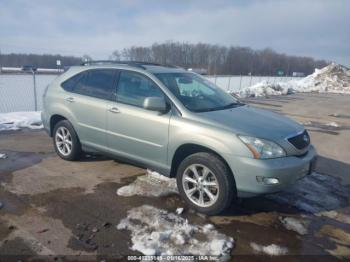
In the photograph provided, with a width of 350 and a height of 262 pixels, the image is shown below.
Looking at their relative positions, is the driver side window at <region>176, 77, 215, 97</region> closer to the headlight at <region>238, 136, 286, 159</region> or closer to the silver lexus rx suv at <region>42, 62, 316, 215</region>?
the silver lexus rx suv at <region>42, 62, 316, 215</region>

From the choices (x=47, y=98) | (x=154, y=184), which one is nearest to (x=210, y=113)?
(x=154, y=184)

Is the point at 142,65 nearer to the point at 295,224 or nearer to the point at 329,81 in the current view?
the point at 295,224

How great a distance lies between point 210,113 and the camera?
4.02m

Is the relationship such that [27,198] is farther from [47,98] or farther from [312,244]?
[312,244]

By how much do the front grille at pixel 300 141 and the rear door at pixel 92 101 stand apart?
8.54 ft

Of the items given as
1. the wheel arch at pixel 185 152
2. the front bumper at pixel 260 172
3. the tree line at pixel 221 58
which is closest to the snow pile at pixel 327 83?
the tree line at pixel 221 58

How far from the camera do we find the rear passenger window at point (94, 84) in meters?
4.76

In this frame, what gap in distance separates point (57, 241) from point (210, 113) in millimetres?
2316

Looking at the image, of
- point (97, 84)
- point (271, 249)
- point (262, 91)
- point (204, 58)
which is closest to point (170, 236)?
point (271, 249)

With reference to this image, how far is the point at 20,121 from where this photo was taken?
28.1 ft

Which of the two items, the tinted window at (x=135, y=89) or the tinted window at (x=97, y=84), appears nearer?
the tinted window at (x=135, y=89)

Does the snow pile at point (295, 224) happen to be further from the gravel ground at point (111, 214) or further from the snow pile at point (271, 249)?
the snow pile at point (271, 249)

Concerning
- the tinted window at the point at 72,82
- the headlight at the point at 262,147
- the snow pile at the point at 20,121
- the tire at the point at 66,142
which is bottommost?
the snow pile at the point at 20,121

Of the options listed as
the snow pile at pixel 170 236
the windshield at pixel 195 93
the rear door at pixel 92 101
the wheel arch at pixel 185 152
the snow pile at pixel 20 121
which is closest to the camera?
the snow pile at pixel 170 236
